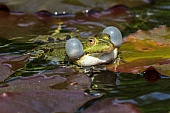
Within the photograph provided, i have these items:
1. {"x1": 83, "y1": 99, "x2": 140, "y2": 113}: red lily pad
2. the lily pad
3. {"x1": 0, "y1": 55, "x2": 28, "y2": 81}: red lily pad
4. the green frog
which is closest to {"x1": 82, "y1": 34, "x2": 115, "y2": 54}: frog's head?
the green frog

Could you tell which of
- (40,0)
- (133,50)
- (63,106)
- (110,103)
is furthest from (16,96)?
(40,0)

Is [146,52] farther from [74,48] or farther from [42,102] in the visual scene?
[42,102]

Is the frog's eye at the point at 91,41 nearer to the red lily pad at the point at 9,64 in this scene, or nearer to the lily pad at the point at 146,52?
the lily pad at the point at 146,52

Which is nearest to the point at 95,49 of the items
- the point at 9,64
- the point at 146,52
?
the point at 146,52

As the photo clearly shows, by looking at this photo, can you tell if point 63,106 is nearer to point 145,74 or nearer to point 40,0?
point 145,74

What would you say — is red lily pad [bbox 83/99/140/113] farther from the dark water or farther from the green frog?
the green frog
